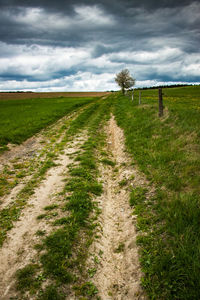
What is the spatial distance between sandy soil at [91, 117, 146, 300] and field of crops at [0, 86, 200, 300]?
0.02 m

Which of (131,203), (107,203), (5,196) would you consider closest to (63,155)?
(5,196)

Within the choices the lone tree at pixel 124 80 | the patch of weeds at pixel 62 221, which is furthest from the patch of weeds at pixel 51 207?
the lone tree at pixel 124 80

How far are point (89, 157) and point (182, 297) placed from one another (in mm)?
6728

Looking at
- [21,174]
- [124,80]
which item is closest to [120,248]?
[21,174]

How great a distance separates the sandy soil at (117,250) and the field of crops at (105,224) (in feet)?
0.06

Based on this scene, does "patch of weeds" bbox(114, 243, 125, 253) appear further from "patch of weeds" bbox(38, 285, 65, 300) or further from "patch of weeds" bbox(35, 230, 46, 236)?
"patch of weeds" bbox(35, 230, 46, 236)

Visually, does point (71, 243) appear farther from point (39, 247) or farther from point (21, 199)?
point (21, 199)

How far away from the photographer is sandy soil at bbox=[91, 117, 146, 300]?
3.24 metres

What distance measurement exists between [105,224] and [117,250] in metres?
0.84

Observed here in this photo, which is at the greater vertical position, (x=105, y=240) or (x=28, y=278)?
(x=28, y=278)

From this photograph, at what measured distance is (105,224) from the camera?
481 cm

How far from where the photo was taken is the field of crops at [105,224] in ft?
10.4

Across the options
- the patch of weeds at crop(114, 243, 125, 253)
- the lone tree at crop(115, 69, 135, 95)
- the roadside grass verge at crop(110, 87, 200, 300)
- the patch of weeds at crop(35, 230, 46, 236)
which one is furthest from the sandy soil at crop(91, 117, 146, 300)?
the lone tree at crop(115, 69, 135, 95)

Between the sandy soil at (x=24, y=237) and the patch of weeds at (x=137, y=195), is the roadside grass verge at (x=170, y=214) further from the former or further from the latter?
the sandy soil at (x=24, y=237)
